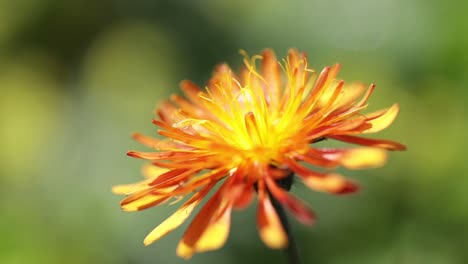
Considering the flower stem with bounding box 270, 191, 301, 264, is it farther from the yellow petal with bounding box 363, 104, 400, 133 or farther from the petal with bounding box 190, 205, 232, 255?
the yellow petal with bounding box 363, 104, 400, 133

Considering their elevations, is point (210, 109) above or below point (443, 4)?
below

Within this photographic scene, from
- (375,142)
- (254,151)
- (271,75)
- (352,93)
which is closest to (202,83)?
(271,75)

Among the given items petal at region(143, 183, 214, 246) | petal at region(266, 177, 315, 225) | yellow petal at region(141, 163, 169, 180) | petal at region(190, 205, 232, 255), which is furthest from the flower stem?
yellow petal at region(141, 163, 169, 180)

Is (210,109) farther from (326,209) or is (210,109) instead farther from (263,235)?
(326,209)

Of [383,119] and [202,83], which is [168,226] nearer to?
[383,119]

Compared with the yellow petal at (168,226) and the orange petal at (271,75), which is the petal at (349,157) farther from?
the orange petal at (271,75)

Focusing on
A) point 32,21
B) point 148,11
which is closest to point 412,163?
point 148,11
